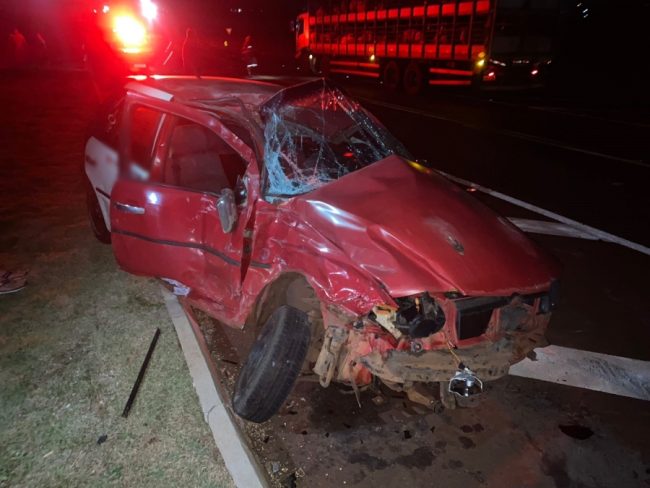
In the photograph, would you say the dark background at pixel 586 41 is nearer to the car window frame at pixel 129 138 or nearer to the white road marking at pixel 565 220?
the white road marking at pixel 565 220

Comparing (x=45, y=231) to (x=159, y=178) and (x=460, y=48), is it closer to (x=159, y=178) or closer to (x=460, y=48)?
(x=159, y=178)

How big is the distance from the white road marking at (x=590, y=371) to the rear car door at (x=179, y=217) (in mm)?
2225

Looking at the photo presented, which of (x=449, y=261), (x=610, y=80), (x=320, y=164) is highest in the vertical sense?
(x=320, y=164)

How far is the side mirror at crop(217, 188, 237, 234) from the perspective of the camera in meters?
2.93

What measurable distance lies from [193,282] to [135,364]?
0.68 metres

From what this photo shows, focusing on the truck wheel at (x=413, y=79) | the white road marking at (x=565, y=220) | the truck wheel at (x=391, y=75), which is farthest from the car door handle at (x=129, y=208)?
the truck wheel at (x=391, y=75)

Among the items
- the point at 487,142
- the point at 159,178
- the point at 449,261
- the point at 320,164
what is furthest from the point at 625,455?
the point at 487,142

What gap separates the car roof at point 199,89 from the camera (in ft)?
12.1

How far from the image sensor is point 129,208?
3.62 m

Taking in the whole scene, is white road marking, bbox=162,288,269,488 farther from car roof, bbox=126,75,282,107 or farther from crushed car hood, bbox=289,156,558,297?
car roof, bbox=126,75,282,107

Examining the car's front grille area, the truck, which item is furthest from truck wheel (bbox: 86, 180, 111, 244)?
the truck

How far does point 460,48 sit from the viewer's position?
14.7m

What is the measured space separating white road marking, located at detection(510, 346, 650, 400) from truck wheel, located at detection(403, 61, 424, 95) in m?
14.2

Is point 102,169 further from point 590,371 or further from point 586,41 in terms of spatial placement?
point 586,41
